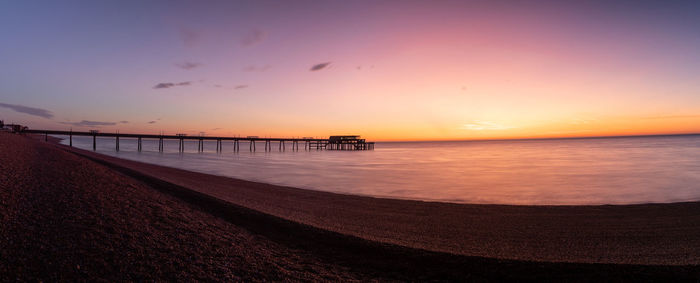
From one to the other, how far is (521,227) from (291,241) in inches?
202

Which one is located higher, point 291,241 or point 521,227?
point 291,241

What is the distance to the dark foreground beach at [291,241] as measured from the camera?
359 centimetres

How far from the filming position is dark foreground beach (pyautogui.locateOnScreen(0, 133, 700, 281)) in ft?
11.8

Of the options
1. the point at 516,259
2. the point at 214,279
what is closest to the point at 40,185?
the point at 214,279

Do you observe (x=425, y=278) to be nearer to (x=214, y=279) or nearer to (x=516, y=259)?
(x=516, y=259)

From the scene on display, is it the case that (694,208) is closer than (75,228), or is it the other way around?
(75,228)

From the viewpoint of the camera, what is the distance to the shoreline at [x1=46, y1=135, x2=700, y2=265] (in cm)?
529

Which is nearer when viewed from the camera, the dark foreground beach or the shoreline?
the dark foreground beach

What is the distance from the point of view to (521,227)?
23.3ft

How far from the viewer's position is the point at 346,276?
163 inches

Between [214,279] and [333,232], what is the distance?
2.92 meters

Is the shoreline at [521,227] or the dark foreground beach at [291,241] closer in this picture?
the dark foreground beach at [291,241]

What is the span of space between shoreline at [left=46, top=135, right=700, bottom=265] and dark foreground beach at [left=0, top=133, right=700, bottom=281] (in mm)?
40

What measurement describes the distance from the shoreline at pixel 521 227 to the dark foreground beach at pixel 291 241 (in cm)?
4
